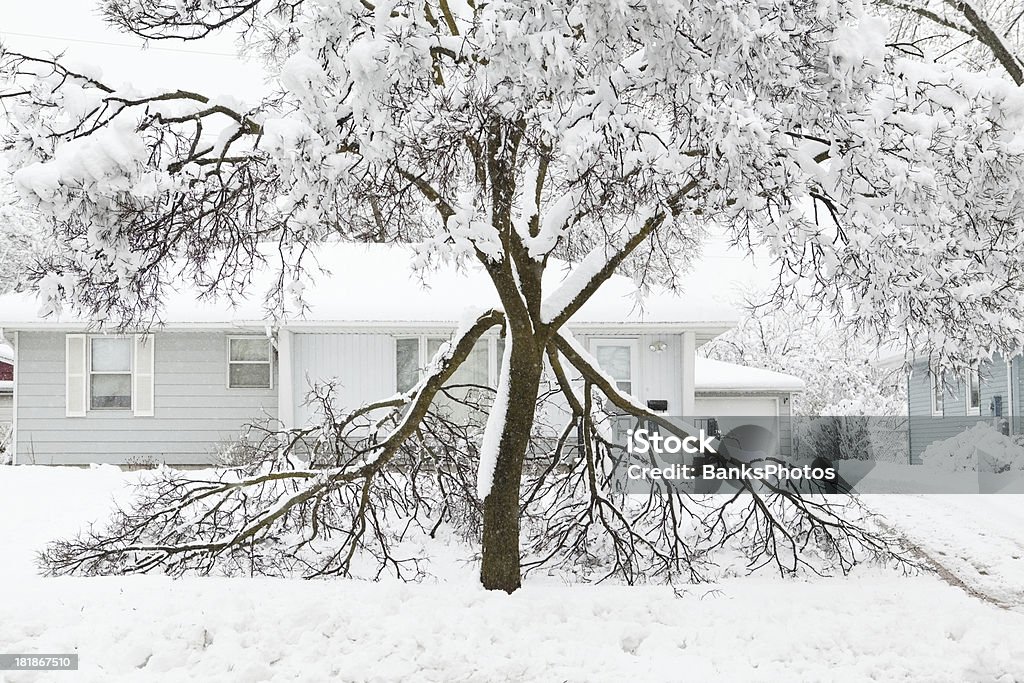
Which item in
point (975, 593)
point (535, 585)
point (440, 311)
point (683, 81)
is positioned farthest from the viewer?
point (440, 311)

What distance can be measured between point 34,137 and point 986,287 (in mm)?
6619

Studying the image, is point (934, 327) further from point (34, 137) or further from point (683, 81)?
point (34, 137)

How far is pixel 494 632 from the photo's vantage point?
5.70 meters

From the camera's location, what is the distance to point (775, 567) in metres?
8.48

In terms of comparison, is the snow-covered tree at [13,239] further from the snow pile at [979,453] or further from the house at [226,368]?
the snow pile at [979,453]

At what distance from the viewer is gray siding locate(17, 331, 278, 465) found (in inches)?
590

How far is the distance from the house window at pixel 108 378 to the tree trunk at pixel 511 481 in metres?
9.97

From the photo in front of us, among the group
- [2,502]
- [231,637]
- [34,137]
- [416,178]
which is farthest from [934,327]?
[2,502]

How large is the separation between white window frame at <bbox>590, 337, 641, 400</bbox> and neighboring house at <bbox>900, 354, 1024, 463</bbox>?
13.7 feet

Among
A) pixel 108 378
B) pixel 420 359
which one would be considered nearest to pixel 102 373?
pixel 108 378

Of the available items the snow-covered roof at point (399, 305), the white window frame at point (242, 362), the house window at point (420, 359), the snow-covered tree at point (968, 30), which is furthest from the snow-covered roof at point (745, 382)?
the white window frame at point (242, 362)

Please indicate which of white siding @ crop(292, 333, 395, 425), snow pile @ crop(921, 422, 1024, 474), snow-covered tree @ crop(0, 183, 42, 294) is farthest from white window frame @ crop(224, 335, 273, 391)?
snow pile @ crop(921, 422, 1024, 474)

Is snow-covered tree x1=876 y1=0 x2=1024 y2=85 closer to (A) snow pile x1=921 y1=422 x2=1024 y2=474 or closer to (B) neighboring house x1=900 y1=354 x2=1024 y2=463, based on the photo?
(B) neighboring house x1=900 y1=354 x2=1024 y2=463

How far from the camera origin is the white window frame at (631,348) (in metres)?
15.2
